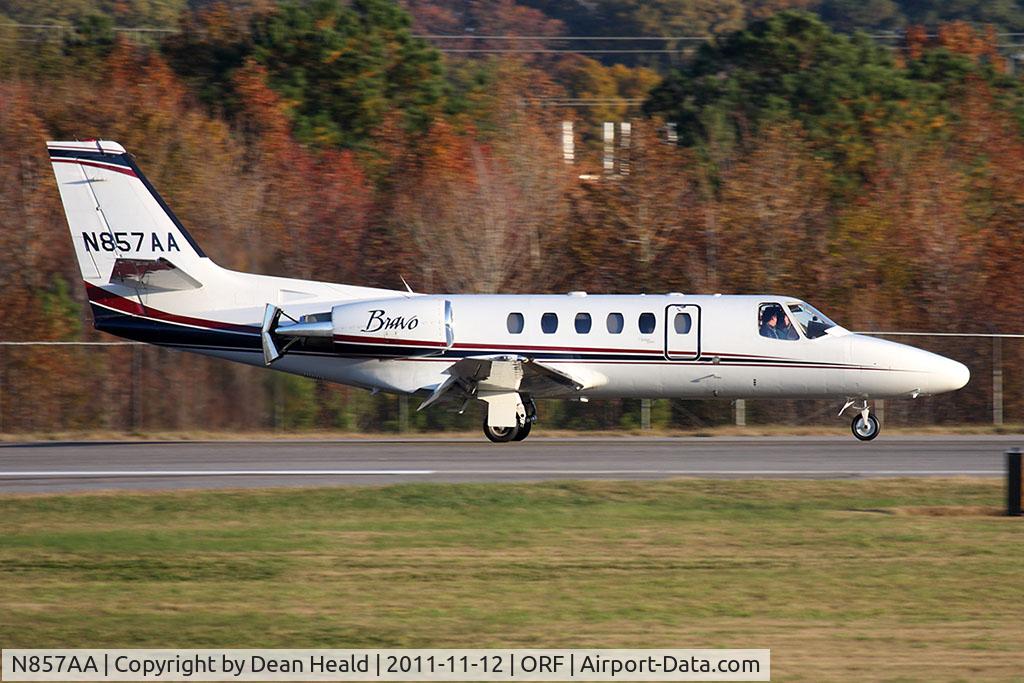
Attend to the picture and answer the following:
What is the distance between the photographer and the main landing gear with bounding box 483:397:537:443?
24953mm

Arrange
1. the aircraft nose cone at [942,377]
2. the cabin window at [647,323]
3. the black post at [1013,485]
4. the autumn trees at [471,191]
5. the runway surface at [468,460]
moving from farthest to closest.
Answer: the autumn trees at [471,191] → the cabin window at [647,323] → the aircraft nose cone at [942,377] → the runway surface at [468,460] → the black post at [1013,485]

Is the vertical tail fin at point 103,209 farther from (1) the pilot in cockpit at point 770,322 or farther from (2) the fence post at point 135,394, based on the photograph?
(1) the pilot in cockpit at point 770,322

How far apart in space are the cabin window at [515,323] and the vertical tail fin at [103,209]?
18.5 ft

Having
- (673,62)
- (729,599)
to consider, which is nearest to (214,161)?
(729,599)

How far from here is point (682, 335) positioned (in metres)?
24.4

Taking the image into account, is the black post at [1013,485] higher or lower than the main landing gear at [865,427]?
higher

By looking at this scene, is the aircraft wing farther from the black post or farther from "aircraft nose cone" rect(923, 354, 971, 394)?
the black post

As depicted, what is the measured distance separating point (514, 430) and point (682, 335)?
3.30 m

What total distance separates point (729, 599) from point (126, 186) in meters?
16.8

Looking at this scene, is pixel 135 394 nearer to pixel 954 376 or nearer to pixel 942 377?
pixel 942 377

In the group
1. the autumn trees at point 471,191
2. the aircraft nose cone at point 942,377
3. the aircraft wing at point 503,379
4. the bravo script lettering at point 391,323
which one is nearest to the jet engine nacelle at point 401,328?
the bravo script lettering at point 391,323
